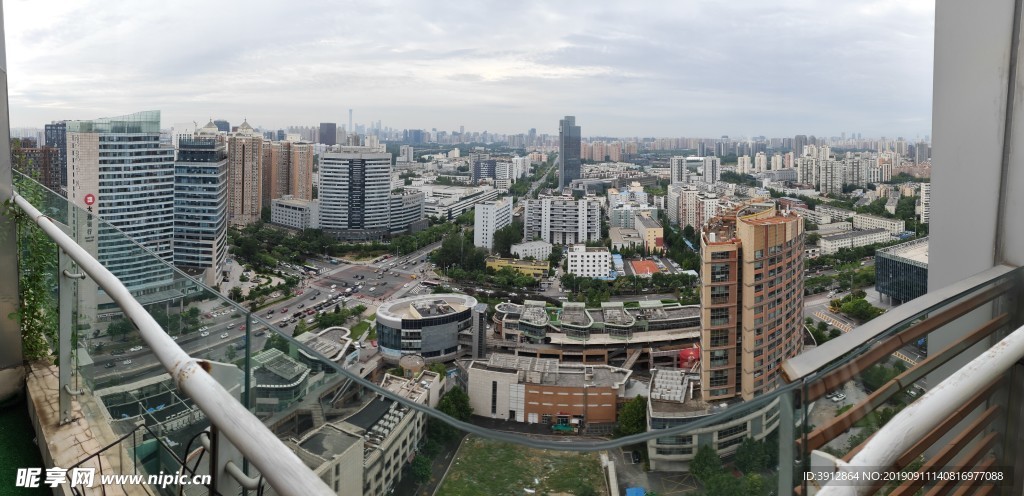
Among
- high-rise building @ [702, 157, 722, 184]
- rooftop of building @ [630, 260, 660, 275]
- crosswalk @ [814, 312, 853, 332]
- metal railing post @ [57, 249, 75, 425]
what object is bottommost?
crosswalk @ [814, 312, 853, 332]

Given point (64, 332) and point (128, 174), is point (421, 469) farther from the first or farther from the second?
point (128, 174)

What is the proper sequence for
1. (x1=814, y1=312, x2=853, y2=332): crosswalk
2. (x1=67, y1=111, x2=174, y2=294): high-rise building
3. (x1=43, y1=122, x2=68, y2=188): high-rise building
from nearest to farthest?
(x1=814, y1=312, x2=853, y2=332): crosswalk < (x1=43, y1=122, x2=68, y2=188): high-rise building < (x1=67, y1=111, x2=174, y2=294): high-rise building

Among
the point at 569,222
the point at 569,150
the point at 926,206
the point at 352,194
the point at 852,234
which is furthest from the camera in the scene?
the point at 569,150

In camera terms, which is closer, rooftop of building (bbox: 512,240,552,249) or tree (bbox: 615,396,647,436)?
Answer: tree (bbox: 615,396,647,436)

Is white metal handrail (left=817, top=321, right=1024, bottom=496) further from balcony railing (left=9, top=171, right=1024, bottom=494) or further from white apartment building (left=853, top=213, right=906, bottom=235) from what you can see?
white apartment building (left=853, top=213, right=906, bottom=235)

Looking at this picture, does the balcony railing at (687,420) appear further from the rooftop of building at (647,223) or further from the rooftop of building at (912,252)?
the rooftop of building at (647,223)

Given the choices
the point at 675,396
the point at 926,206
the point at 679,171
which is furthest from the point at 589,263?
the point at 679,171

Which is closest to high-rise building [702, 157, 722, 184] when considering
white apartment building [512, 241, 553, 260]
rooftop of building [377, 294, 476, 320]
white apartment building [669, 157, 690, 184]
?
white apartment building [669, 157, 690, 184]
